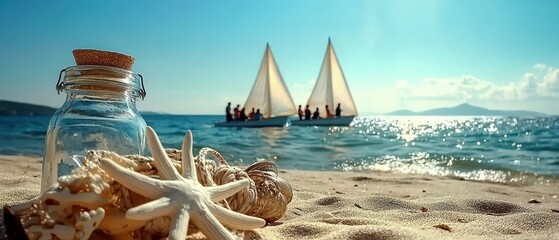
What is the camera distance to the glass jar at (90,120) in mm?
2082

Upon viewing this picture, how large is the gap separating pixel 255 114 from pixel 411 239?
3412cm

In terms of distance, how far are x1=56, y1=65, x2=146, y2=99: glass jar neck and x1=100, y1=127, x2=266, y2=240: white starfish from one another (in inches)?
26.0

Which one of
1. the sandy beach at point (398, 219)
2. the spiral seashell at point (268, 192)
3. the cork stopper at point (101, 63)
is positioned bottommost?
the sandy beach at point (398, 219)

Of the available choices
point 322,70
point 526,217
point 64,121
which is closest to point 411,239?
point 526,217

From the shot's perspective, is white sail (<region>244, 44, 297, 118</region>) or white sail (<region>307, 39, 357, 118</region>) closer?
white sail (<region>244, 44, 297, 118</region>)

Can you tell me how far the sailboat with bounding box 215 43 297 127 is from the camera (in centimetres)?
3859

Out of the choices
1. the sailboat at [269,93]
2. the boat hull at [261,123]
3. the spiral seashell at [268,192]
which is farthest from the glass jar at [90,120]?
the sailboat at [269,93]

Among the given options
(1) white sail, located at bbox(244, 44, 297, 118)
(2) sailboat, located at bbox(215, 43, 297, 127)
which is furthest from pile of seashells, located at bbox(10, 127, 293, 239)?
(1) white sail, located at bbox(244, 44, 297, 118)

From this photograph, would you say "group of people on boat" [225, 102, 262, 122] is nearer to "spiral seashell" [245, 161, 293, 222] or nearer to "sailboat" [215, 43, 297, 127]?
"sailboat" [215, 43, 297, 127]

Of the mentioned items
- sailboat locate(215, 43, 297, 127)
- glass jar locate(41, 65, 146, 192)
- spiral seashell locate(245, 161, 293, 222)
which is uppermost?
sailboat locate(215, 43, 297, 127)

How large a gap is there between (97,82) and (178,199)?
96 centimetres

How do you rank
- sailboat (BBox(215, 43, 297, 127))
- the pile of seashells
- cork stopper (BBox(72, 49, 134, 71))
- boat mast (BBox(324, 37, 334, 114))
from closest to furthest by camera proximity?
the pile of seashells, cork stopper (BBox(72, 49, 134, 71)), sailboat (BBox(215, 43, 297, 127)), boat mast (BBox(324, 37, 334, 114))

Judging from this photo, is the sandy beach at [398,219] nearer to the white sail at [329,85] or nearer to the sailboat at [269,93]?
the sailboat at [269,93]

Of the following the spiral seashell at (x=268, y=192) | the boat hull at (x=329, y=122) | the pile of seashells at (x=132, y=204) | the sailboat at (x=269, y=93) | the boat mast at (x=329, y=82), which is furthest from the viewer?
the boat mast at (x=329, y=82)
